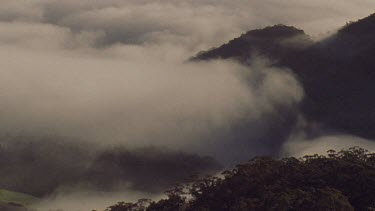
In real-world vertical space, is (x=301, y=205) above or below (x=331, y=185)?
below

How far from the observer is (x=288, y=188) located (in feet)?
265

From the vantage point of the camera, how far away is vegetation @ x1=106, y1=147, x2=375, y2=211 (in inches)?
2872

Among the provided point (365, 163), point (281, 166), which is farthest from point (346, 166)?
point (281, 166)

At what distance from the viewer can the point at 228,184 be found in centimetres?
9012

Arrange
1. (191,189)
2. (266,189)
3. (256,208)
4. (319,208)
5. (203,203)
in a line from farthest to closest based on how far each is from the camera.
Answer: (191,189)
(203,203)
(266,189)
(256,208)
(319,208)

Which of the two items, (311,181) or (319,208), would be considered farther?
(311,181)

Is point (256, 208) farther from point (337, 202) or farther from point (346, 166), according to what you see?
point (346, 166)

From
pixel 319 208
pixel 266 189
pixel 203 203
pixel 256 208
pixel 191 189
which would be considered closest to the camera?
pixel 319 208

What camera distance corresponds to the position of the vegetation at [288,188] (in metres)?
72.9

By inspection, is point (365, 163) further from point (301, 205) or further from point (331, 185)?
point (301, 205)

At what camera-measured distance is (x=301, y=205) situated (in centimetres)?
7206

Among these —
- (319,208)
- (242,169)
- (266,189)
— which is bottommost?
(319,208)

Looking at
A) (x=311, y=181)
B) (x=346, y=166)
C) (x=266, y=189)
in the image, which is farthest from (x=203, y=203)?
(x=346, y=166)

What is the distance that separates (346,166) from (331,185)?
5180 mm
